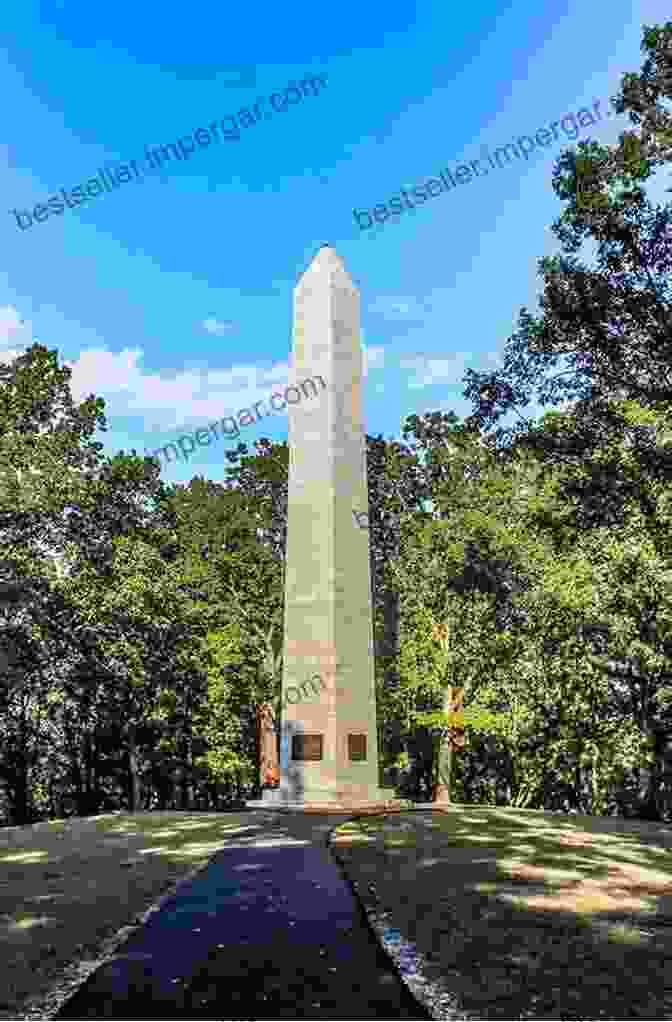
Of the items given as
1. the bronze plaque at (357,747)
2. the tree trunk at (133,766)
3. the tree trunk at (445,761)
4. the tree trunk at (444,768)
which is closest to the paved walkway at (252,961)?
the bronze plaque at (357,747)

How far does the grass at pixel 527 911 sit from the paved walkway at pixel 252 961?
453 mm

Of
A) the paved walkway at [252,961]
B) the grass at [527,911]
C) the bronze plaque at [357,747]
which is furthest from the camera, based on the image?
the bronze plaque at [357,747]

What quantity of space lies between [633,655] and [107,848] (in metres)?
18.8

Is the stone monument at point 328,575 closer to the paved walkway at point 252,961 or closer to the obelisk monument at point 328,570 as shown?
the obelisk monument at point 328,570

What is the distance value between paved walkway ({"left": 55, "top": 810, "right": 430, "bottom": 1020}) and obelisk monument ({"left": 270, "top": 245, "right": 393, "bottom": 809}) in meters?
9.18

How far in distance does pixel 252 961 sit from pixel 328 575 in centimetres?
1335

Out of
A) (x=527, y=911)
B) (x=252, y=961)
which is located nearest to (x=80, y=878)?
(x=252, y=961)

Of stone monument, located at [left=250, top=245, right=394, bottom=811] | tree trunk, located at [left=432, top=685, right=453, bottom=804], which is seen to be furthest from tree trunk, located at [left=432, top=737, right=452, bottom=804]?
stone monument, located at [left=250, top=245, right=394, bottom=811]

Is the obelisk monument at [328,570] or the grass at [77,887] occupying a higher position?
the obelisk monument at [328,570]

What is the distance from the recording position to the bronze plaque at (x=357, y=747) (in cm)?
1889

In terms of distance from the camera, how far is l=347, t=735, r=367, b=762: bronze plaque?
18891 mm

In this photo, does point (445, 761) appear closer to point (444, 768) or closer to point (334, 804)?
point (444, 768)

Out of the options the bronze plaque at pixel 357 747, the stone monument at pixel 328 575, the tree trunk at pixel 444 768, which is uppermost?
the stone monument at pixel 328 575

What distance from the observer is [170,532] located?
3709 cm
